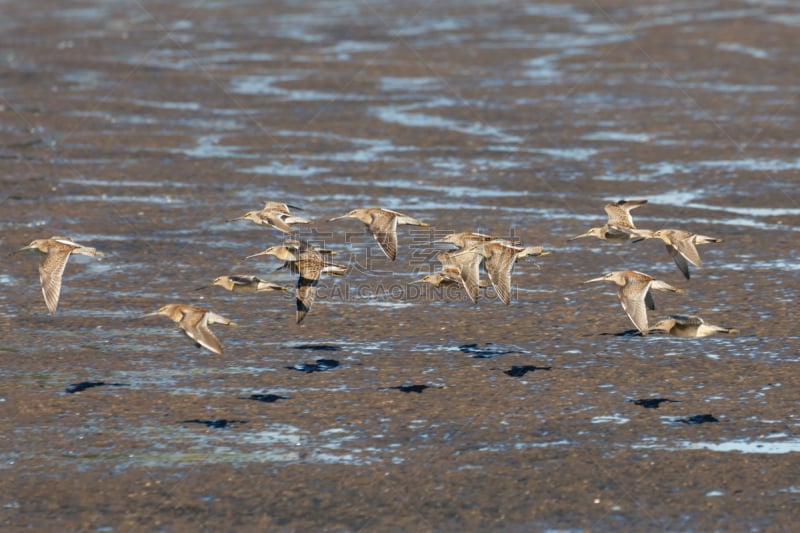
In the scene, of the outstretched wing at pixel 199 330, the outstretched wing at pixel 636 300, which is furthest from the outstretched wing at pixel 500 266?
the outstretched wing at pixel 199 330

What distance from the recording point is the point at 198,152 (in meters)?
21.1

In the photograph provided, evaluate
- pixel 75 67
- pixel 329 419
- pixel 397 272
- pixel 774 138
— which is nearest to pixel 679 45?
pixel 774 138

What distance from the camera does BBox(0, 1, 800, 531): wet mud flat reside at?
8.27 m

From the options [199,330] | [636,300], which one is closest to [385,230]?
[636,300]

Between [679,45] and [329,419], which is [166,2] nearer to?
[679,45]

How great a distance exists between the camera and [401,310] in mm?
12711

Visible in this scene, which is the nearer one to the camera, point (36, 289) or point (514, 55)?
point (36, 289)

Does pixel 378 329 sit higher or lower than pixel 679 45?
lower

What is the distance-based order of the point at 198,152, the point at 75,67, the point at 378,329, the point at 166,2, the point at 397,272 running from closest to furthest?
1. the point at 378,329
2. the point at 397,272
3. the point at 198,152
4. the point at 75,67
5. the point at 166,2

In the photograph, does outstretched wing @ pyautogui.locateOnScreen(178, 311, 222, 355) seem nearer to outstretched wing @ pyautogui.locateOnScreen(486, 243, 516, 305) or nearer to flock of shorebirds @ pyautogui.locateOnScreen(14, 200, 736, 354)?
flock of shorebirds @ pyautogui.locateOnScreen(14, 200, 736, 354)

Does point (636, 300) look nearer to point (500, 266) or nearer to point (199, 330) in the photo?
point (500, 266)

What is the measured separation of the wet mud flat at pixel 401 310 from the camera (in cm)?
827

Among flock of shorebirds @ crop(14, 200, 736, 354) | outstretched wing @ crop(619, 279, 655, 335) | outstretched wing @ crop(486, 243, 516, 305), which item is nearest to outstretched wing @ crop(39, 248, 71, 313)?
flock of shorebirds @ crop(14, 200, 736, 354)

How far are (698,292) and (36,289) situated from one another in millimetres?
6944
